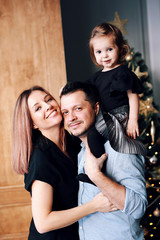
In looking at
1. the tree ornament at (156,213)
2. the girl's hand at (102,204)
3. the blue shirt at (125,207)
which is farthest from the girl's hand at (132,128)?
the tree ornament at (156,213)

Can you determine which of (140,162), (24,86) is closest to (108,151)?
(140,162)

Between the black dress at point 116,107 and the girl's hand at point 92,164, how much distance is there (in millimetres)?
43

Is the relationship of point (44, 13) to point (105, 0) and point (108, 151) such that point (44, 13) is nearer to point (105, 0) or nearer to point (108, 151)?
point (105, 0)

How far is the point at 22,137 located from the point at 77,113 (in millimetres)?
412

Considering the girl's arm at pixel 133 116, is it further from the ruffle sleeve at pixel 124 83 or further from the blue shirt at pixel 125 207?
the blue shirt at pixel 125 207

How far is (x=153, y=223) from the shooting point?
92.6 inches

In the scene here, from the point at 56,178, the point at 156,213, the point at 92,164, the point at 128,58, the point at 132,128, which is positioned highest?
the point at 128,58

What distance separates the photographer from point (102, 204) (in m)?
1.18

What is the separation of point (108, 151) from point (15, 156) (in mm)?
617

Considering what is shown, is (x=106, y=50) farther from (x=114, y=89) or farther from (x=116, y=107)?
(x=116, y=107)

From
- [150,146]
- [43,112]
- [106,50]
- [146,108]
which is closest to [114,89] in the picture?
[106,50]

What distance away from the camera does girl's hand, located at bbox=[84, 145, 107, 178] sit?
1.16 m

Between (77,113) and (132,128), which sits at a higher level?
(77,113)

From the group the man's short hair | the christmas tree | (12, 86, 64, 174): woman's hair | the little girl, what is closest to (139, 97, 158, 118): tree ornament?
the christmas tree
